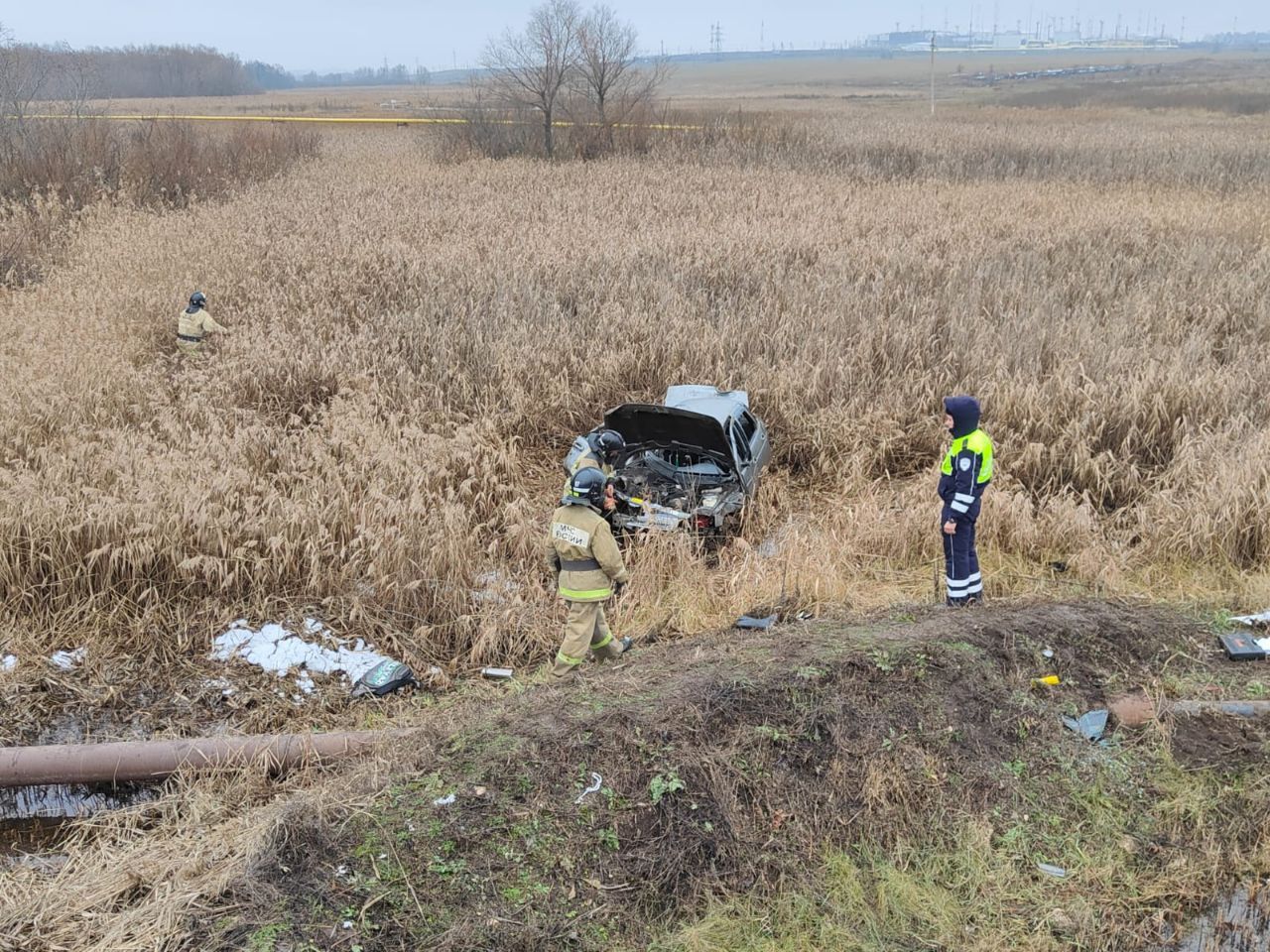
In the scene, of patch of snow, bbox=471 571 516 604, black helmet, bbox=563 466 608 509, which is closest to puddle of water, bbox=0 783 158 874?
patch of snow, bbox=471 571 516 604

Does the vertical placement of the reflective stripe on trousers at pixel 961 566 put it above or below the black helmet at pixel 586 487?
below

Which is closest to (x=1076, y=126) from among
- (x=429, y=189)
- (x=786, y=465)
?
(x=429, y=189)

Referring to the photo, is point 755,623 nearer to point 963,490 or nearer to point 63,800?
point 963,490

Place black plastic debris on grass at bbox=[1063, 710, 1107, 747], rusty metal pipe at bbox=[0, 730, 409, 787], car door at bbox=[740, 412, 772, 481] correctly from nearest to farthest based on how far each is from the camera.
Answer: black plastic debris on grass at bbox=[1063, 710, 1107, 747] → rusty metal pipe at bbox=[0, 730, 409, 787] → car door at bbox=[740, 412, 772, 481]

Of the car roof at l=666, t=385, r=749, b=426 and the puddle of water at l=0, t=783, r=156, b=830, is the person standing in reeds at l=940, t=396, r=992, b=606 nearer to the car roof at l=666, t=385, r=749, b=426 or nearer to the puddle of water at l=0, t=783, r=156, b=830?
the car roof at l=666, t=385, r=749, b=426

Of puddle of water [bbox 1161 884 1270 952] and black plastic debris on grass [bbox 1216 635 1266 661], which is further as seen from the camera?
black plastic debris on grass [bbox 1216 635 1266 661]

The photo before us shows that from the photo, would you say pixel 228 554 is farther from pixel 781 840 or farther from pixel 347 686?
pixel 781 840

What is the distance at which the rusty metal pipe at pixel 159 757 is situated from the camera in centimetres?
523

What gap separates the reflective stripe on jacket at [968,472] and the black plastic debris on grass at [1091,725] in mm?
1628

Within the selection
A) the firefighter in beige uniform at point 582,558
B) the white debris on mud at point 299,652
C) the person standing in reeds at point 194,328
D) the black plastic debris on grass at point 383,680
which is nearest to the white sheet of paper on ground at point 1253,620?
the firefighter in beige uniform at point 582,558

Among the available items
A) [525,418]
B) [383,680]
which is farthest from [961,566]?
[525,418]

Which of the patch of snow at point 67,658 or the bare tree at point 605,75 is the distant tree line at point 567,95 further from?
the patch of snow at point 67,658

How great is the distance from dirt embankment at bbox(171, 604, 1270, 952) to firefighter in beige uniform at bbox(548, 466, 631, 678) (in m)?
0.56

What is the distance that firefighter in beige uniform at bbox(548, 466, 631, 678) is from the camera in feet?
19.0
